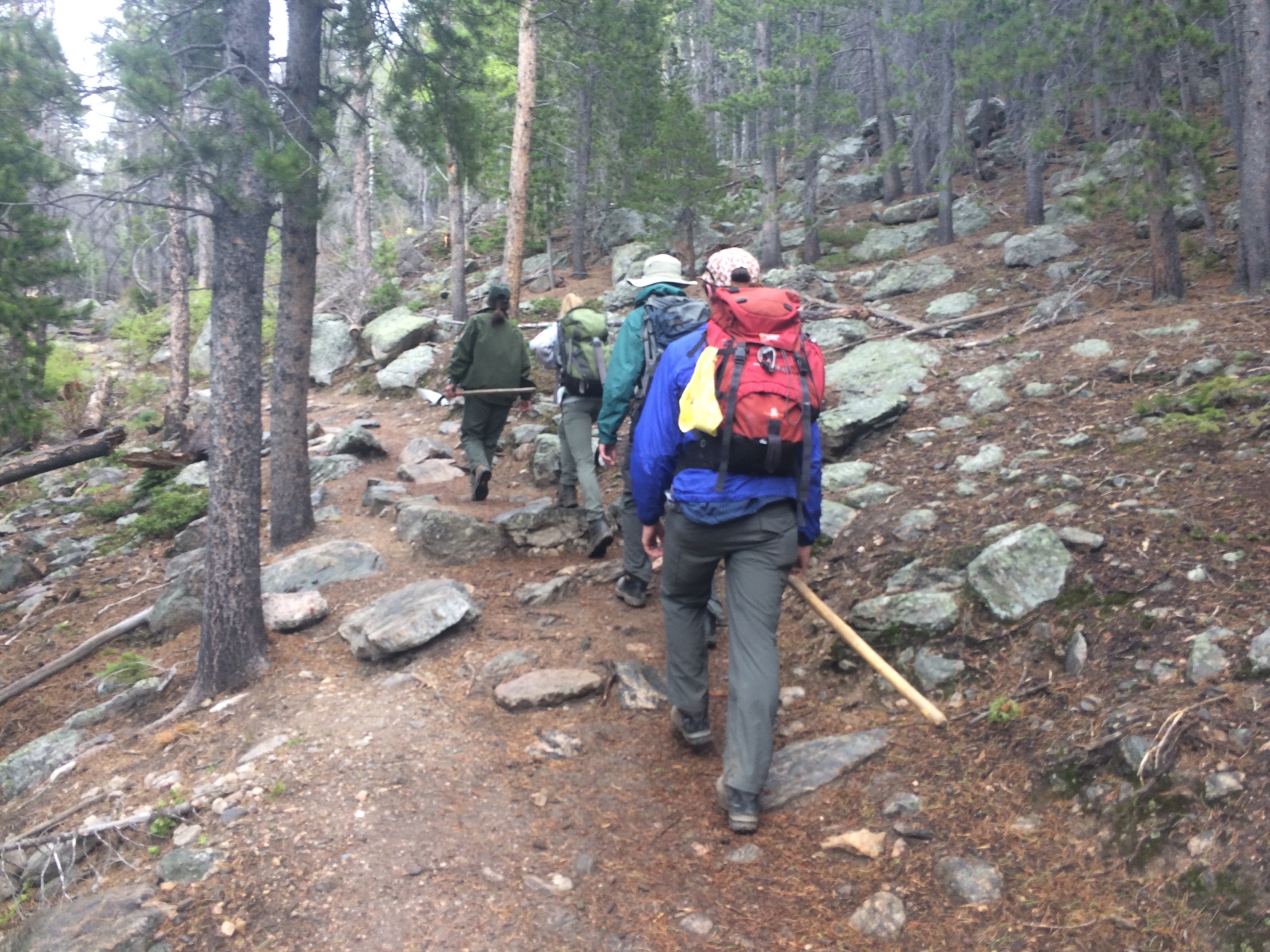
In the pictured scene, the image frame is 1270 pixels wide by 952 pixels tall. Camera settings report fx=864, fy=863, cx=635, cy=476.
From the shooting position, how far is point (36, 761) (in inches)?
229

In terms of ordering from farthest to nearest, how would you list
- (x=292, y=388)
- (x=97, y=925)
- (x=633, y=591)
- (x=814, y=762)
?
1. (x=292, y=388)
2. (x=633, y=591)
3. (x=814, y=762)
4. (x=97, y=925)

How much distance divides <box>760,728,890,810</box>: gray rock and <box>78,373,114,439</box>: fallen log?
632 inches

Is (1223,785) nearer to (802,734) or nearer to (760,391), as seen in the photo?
(802,734)

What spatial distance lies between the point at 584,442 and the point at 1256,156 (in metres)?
7.70

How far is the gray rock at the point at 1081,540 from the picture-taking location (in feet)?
15.4

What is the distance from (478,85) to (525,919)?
734 cm

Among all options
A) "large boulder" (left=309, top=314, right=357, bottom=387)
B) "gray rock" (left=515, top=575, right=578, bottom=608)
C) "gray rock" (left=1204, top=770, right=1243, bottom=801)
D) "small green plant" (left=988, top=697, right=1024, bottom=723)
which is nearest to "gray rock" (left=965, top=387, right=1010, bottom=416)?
"gray rock" (left=515, top=575, right=578, bottom=608)

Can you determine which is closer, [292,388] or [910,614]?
[910,614]

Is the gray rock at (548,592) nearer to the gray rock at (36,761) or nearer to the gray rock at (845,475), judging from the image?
the gray rock at (845,475)

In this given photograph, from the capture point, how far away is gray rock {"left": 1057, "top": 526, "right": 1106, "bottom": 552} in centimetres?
470

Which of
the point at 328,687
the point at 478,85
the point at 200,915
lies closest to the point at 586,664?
the point at 328,687

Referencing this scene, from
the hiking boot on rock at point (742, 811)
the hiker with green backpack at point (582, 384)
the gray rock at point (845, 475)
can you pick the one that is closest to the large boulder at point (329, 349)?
the hiker with green backpack at point (582, 384)

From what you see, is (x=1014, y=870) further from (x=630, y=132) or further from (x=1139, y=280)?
(x=630, y=132)

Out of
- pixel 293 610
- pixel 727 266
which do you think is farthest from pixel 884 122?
pixel 293 610
